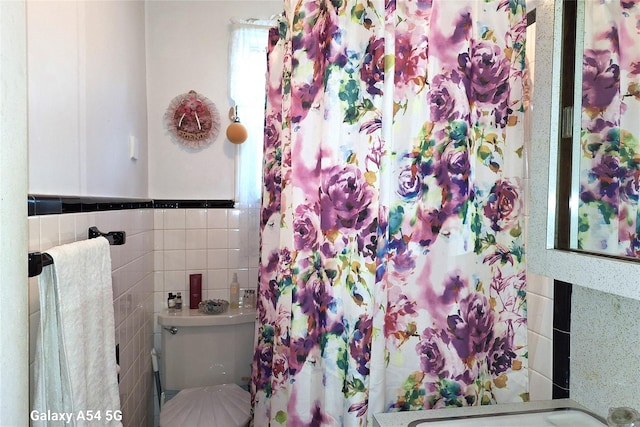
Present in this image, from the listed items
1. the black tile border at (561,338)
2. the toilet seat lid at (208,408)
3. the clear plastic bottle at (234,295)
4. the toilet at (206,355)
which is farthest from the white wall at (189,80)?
the black tile border at (561,338)

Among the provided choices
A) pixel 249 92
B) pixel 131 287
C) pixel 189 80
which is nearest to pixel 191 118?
pixel 189 80

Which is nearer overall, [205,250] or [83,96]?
[83,96]

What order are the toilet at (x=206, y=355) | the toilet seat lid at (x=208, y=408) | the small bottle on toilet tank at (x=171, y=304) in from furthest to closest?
the small bottle on toilet tank at (x=171, y=304) < the toilet at (x=206, y=355) < the toilet seat lid at (x=208, y=408)

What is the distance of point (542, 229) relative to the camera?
0.90m

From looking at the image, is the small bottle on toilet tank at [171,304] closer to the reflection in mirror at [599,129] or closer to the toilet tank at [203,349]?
the toilet tank at [203,349]

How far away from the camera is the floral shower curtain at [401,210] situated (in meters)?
0.94

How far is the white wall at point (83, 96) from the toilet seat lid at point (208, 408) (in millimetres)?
979

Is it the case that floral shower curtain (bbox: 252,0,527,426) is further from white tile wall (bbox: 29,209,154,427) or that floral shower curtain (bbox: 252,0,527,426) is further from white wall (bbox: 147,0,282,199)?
white wall (bbox: 147,0,282,199)

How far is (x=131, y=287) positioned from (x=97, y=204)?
522 millimetres

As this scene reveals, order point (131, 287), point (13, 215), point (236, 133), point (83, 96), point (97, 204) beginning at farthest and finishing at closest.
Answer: point (236, 133)
point (131, 287)
point (97, 204)
point (83, 96)
point (13, 215)

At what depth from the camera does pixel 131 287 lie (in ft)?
5.49

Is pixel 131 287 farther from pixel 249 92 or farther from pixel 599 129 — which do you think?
pixel 599 129

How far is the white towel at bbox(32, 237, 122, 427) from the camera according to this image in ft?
2.56

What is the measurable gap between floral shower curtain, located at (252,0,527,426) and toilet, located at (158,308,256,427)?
93 cm
